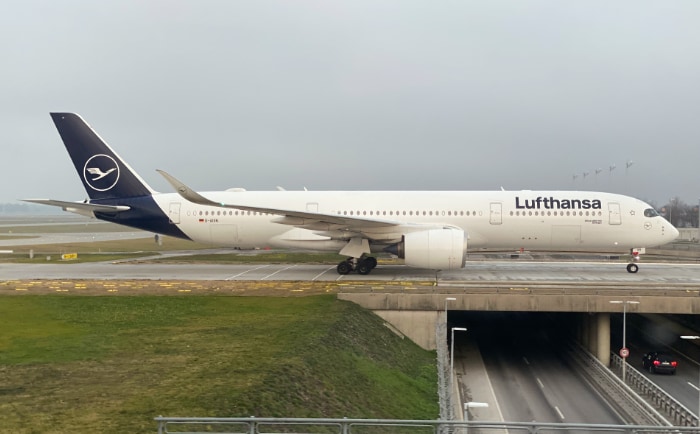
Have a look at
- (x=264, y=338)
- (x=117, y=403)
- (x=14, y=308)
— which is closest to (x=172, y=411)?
(x=117, y=403)

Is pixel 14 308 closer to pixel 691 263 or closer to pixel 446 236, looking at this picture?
pixel 446 236

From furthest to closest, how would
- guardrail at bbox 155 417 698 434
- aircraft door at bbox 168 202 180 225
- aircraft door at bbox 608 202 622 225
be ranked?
aircraft door at bbox 168 202 180 225 → aircraft door at bbox 608 202 622 225 → guardrail at bbox 155 417 698 434

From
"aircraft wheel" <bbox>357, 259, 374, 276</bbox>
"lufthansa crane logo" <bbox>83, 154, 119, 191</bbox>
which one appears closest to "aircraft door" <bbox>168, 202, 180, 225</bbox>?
"lufthansa crane logo" <bbox>83, 154, 119, 191</bbox>

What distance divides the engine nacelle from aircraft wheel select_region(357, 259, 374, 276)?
3.16 m

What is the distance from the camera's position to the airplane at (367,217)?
28.3m

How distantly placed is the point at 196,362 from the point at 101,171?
69.0 ft

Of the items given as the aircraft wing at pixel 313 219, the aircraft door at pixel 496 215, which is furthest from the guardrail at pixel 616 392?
the aircraft wing at pixel 313 219

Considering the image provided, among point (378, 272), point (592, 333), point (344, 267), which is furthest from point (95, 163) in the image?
point (592, 333)

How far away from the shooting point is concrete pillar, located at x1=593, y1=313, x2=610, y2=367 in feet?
79.0

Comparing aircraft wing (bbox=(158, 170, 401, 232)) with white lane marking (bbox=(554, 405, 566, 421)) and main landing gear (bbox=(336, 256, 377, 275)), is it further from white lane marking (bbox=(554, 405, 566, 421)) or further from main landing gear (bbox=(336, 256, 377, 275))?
white lane marking (bbox=(554, 405, 566, 421))

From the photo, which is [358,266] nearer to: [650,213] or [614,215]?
[614,215]

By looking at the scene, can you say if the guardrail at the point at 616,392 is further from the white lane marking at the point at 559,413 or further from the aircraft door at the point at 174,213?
the aircraft door at the point at 174,213

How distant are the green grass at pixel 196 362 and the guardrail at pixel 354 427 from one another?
26.5 inches

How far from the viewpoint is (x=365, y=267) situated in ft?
96.2
